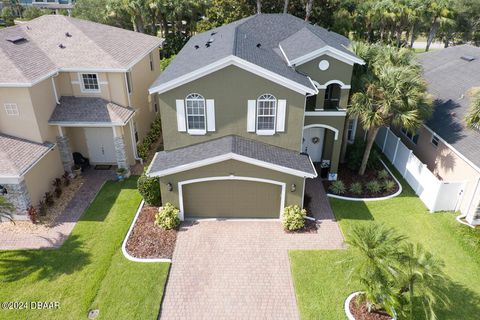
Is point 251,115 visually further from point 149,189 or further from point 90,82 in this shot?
point 90,82

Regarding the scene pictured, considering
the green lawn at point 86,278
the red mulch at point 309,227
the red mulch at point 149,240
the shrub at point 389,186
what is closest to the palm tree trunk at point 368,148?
the shrub at point 389,186

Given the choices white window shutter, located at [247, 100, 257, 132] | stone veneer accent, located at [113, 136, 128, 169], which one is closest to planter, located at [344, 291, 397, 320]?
white window shutter, located at [247, 100, 257, 132]

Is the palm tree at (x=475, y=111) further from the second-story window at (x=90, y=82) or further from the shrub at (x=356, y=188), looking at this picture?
the second-story window at (x=90, y=82)

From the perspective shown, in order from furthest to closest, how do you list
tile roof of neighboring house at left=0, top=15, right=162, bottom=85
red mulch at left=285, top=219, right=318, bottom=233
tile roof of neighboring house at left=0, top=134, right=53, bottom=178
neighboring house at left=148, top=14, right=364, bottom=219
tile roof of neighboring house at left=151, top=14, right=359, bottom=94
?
1. tile roof of neighboring house at left=0, top=15, right=162, bottom=85
2. red mulch at left=285, top=219, right=318, bottom=233
3. tile roof of neighboring house at left=151, top=14, right=359, bottom=94
4. tile roof of neighboring house at left=0, top=134, right=53, bottom=178
5. neighboring house at left=148, top=14, right=364, bottom=219

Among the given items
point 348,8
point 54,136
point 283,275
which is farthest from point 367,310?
point 348,8

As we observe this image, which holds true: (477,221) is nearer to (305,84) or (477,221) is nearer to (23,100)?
(305,84)

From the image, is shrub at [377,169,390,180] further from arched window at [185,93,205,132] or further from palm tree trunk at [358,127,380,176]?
arched window at [185,93,205,132]

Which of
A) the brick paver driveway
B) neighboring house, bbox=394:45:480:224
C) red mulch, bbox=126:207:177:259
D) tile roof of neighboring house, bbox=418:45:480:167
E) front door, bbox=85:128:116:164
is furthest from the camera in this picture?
front door, bbox=85:128:116:164
